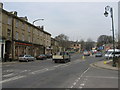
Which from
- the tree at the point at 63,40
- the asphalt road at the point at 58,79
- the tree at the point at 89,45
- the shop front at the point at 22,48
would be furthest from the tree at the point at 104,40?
the asphalt road at the point at 58,79

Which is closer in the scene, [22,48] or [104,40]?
[22,48]

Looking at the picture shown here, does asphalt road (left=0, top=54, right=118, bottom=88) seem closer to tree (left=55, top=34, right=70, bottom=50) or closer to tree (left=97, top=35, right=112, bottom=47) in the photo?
tree (left=55, top=34, right=70, bottom=50)

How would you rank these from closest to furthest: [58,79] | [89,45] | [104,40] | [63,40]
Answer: [58,79], [63,40], [104,40], [89,45]

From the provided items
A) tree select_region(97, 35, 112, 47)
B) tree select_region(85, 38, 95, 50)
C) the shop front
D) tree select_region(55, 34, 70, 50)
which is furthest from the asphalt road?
tree select_region(85, 38, 95, 50)

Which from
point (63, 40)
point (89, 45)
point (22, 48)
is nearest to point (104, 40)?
point (89, 45)

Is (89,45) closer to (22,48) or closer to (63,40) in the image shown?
(63,40)

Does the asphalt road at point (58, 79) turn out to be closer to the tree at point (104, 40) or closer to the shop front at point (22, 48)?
the shop front at point (22, 48)

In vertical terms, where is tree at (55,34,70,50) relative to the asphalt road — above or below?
above

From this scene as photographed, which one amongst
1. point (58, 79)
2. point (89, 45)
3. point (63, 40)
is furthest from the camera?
point (89, 45)

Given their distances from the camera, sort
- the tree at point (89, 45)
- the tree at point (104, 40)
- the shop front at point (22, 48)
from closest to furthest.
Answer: the shop front at point (22, 48)
the tree at point (104, 40)
the tree at point (89, 45)

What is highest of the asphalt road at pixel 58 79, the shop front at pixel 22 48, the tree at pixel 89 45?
the tree at pixel 89 45

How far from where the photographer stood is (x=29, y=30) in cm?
5169

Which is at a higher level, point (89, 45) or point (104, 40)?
point (104, 40)

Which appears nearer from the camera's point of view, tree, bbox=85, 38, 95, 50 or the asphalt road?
the asphalt road
